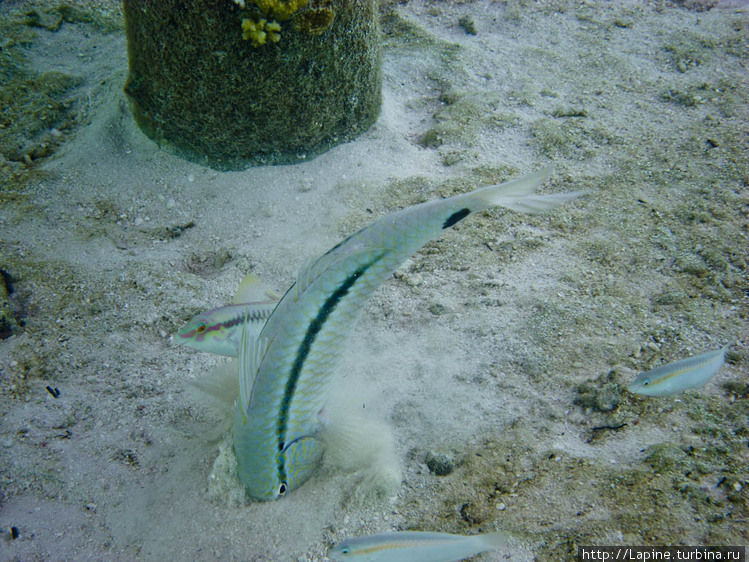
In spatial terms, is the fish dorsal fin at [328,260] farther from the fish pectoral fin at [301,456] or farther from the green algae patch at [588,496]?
the green algae patch at [588,496]

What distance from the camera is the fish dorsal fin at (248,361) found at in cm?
174

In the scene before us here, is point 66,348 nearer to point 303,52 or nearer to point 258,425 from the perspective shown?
point 258,425

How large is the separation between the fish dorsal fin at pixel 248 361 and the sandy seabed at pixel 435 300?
65cm

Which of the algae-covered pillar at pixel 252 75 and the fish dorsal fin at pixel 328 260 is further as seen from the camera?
the algae-covered pillar at pixel 252 75

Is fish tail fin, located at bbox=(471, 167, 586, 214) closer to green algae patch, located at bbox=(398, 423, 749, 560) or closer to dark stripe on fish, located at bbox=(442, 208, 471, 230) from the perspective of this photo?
dark stripe on fish, located at bbox=(442, 208, 471, 230)

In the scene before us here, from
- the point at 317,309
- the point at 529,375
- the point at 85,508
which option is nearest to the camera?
the point at 317,309

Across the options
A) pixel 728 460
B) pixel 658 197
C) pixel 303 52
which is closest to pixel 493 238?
pixel 658 197

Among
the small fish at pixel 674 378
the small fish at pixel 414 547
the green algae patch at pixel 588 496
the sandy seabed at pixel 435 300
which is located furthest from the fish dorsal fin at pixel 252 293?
A: the small fish at pixel 674 378

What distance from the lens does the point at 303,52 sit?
386 cm

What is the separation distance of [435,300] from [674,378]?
4.72ft

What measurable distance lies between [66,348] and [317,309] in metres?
2.19

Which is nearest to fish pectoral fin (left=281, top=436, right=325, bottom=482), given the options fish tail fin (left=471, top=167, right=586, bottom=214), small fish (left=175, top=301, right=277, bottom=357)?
small fish (left=175, top=301, right=277, bottom=357)

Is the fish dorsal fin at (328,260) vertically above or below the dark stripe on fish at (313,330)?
above

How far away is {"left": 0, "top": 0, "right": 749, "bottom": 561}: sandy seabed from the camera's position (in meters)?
1.96
